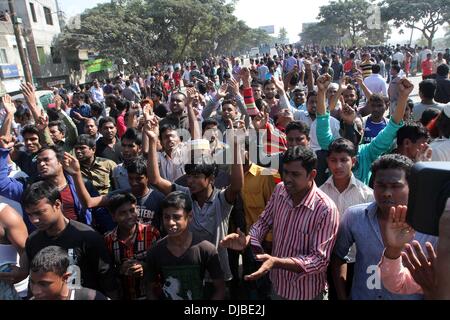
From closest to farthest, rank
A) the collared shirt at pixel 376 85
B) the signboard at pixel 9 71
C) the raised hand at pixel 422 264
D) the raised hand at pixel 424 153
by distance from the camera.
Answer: the raised hand at pixel 422 264
the raised hand at pixel 424 153
the collared shirt at pixel 376 85
the signboard at pixel 9 71

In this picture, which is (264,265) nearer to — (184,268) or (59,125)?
(184,268)

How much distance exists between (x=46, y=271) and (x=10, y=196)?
154cm

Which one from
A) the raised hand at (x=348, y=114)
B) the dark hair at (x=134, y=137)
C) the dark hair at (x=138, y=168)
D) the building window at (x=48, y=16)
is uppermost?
the building window at (x=48, y=16)

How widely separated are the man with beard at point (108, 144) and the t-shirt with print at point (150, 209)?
1.56 m

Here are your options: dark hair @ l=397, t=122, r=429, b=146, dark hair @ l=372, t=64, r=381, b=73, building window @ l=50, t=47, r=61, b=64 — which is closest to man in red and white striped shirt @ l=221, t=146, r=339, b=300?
dark hair @ l=397, t=122, r=429, b=146

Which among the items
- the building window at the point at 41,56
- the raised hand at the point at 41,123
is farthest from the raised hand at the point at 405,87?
the building window at the point at 41,56

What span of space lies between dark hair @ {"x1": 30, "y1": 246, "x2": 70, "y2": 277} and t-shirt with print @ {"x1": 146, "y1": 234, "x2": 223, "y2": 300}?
57cm

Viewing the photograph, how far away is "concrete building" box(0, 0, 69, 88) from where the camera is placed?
25.9m

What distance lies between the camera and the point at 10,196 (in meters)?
3.12

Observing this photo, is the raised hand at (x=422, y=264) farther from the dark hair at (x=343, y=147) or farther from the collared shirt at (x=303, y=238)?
the dark hair at (x=343, y=147)

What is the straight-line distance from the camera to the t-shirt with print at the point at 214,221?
276 centimetres

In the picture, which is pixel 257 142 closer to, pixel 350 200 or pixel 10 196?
pixel 350 200

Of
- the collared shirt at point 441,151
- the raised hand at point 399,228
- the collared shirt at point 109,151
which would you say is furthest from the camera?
the collared shirt at point 109,151
